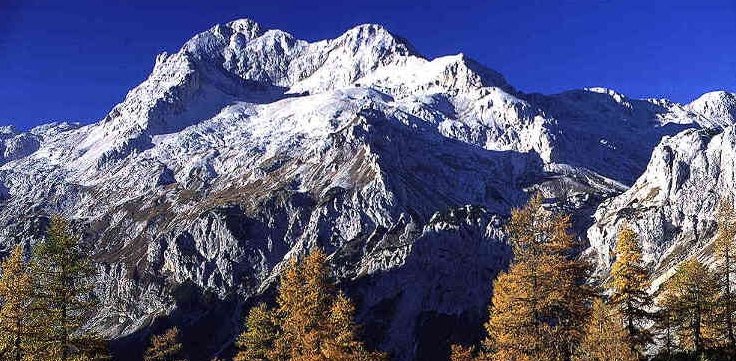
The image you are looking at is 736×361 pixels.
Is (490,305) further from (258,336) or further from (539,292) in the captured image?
(258,336)

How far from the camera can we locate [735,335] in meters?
72.8

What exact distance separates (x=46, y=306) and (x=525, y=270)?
30.3 metres

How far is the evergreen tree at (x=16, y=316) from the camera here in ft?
122

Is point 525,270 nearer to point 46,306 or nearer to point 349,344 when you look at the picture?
point 349,344

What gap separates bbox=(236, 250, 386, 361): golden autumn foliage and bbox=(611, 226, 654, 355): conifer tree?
68.9 feet

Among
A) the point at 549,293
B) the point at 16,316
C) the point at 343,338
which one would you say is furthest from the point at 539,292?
the point at 16,316

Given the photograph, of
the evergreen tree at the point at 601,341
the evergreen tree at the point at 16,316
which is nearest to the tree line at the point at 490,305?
the evergreen tree at the point at 16,316

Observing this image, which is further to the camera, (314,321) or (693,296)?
(693,296)

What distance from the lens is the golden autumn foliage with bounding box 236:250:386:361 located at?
52.9 m

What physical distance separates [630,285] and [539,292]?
773cm

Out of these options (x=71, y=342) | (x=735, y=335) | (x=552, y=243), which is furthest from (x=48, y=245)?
(x=735, y=335)

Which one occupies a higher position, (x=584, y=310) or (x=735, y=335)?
(x=735, y=335)

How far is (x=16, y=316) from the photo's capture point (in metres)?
37.6

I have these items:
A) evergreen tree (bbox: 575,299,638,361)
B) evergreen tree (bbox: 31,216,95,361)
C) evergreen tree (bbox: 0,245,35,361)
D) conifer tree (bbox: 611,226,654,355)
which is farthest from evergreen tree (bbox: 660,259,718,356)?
evergreen tree (bbox: 0,245,35,361)
